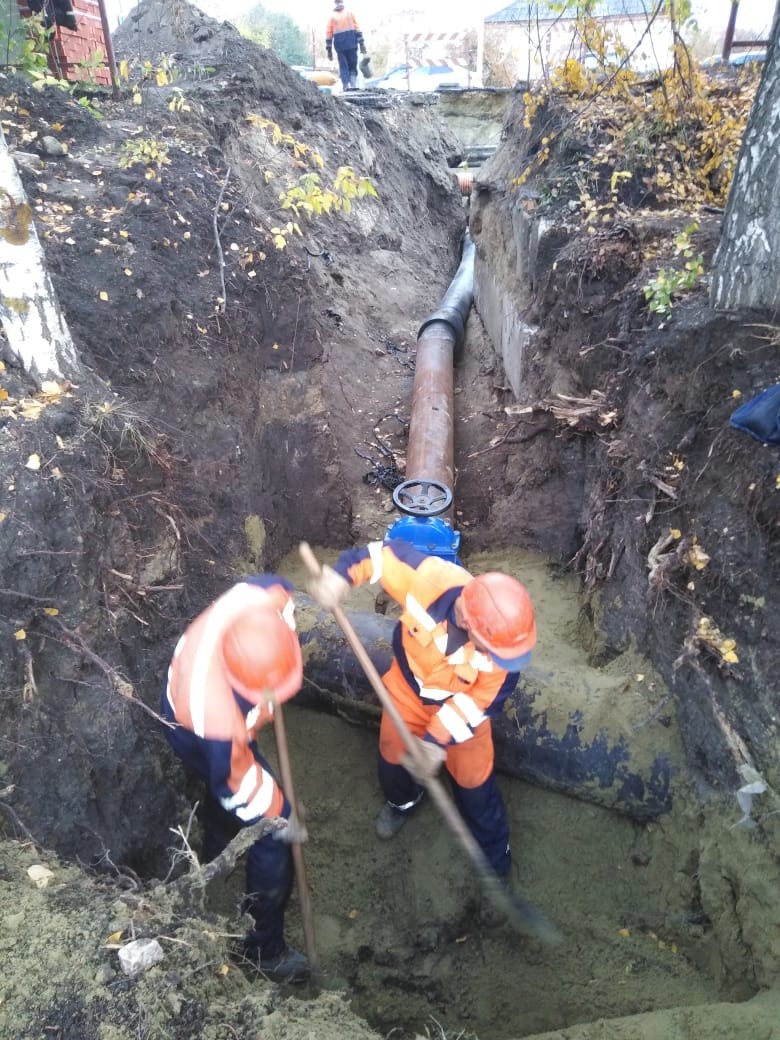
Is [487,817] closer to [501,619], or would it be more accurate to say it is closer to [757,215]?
[501,619]

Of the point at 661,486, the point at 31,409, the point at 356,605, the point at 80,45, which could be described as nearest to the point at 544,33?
the point at 80,45

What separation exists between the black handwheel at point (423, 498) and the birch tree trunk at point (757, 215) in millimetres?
1979

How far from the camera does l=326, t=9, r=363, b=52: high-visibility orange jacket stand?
10547 millimetres

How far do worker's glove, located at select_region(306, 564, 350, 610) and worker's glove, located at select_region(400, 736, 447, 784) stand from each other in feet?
2.61

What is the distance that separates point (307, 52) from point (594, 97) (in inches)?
1192

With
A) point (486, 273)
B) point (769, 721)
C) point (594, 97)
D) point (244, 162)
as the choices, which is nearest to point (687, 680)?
point (769, 721)

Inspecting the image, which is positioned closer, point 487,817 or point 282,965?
point 282,965

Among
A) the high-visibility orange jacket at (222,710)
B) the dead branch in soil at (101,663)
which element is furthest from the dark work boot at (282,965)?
the dead branch in soil at (101,663)

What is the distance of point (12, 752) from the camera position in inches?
103

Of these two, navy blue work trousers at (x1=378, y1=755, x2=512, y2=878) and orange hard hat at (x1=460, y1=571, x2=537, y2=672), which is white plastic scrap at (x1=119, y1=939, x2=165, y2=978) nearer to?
orange hard hat at (x1=460, y1=571, x2=537, y2=672)

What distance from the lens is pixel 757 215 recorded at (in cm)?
307

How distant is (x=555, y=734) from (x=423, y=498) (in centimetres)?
176

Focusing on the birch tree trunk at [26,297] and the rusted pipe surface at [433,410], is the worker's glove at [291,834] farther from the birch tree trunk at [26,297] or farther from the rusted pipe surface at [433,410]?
the rusted pipe surface at [433,410]

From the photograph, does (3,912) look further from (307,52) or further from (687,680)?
(307,52)
